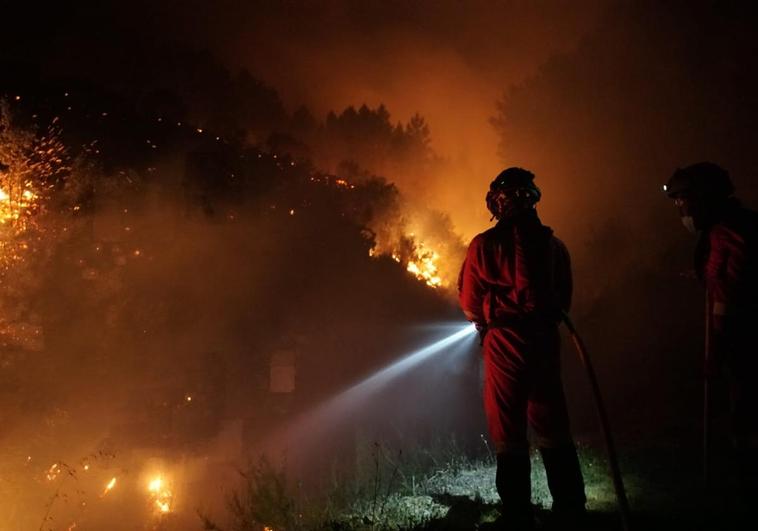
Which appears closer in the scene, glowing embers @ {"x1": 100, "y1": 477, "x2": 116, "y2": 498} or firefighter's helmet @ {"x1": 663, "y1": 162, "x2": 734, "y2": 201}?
firefighter's helmet @ {"x1": 663, "y1": 162, "x2": 734, "y2": 201}

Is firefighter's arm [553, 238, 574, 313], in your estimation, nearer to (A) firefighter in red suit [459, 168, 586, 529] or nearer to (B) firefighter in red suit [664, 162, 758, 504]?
(A) firefighter in red suit [459, 168, 586, 529]

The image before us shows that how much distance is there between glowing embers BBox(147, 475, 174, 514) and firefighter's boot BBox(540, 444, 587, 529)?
10348 millimetres

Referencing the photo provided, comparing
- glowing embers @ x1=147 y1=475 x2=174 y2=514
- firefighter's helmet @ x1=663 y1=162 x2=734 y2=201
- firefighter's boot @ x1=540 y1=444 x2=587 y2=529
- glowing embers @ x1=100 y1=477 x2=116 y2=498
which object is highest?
firefighter's helmet @ x1=663 y1=162 x2=734 y2=201

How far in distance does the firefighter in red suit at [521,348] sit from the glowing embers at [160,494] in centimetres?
1035

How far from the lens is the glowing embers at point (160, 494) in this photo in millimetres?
10852

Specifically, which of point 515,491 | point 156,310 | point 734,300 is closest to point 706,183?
point 734,300

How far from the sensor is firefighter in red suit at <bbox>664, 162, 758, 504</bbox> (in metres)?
2.97

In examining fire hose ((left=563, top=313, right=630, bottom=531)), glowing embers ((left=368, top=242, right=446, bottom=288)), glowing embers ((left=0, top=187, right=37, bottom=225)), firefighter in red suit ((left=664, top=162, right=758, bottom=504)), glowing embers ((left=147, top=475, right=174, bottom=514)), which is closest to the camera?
fire hose ((left=563, top=313, right=630, bottom=531))

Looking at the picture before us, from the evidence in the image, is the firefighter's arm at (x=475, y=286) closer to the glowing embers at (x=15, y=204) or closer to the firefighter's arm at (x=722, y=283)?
the firefighter's arm at (x=722, y=283)

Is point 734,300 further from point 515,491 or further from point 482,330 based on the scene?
point 515,491

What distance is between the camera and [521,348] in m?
3.20

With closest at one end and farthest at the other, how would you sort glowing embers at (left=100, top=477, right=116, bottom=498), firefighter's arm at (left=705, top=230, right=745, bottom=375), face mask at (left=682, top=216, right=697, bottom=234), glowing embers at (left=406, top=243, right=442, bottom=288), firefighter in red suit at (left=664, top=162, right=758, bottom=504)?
firefighter in red suit at (left=664, top=162, right=758, bottom=504)
firefighter's arm at (left=705, top=230, right=745, bottom=375)
face mask at (left=682, top=216, right=697, bottom=234)
glowing embers at (left=100, top=477, right=116, bottom=498)
glowing embers at (left=406, top=243, right=442, bottom=288)

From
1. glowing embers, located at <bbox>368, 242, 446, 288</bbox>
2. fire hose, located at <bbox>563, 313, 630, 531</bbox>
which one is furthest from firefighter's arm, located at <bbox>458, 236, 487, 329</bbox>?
glowing embers, located at <bbox>368, 242, 446, 288</bbox>

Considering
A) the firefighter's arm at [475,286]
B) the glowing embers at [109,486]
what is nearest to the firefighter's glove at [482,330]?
the firefighter's arm at [475,286]
